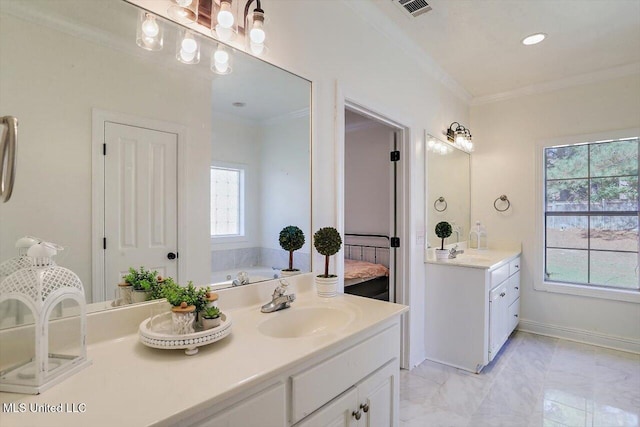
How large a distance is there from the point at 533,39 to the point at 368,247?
258cm

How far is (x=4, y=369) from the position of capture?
2.69 ft

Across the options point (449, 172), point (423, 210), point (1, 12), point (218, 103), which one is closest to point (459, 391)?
point (423, 210)

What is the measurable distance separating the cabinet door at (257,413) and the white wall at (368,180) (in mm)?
3122

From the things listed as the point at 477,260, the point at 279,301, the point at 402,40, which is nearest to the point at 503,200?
the point at 477,260

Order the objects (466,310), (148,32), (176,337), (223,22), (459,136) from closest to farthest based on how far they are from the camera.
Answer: (176,337), (148,32), (223,22), (466,310), (459,136)

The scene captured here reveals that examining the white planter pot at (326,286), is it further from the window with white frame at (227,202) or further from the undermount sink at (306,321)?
the window with white frame at (227,202)

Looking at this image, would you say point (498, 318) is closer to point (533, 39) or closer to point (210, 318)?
point (533, 39)

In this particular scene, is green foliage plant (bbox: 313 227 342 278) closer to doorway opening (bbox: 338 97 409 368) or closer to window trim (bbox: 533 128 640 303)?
doorway opening (bbox: 338 97 409 368)

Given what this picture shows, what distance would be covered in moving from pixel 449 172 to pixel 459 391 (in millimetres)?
2046

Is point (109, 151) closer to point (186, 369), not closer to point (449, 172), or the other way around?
point (186, 369)

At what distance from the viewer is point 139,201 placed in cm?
118

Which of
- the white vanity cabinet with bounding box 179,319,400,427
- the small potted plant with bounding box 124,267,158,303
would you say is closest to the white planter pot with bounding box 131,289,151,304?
the small potted plant with bounding box 124,267,158,303

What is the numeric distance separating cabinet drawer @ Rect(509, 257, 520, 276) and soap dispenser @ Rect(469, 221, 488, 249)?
39cm

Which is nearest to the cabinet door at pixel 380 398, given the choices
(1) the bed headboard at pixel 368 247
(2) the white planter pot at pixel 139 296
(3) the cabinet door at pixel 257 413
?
(3) the cabinet door at pixel 257 413
